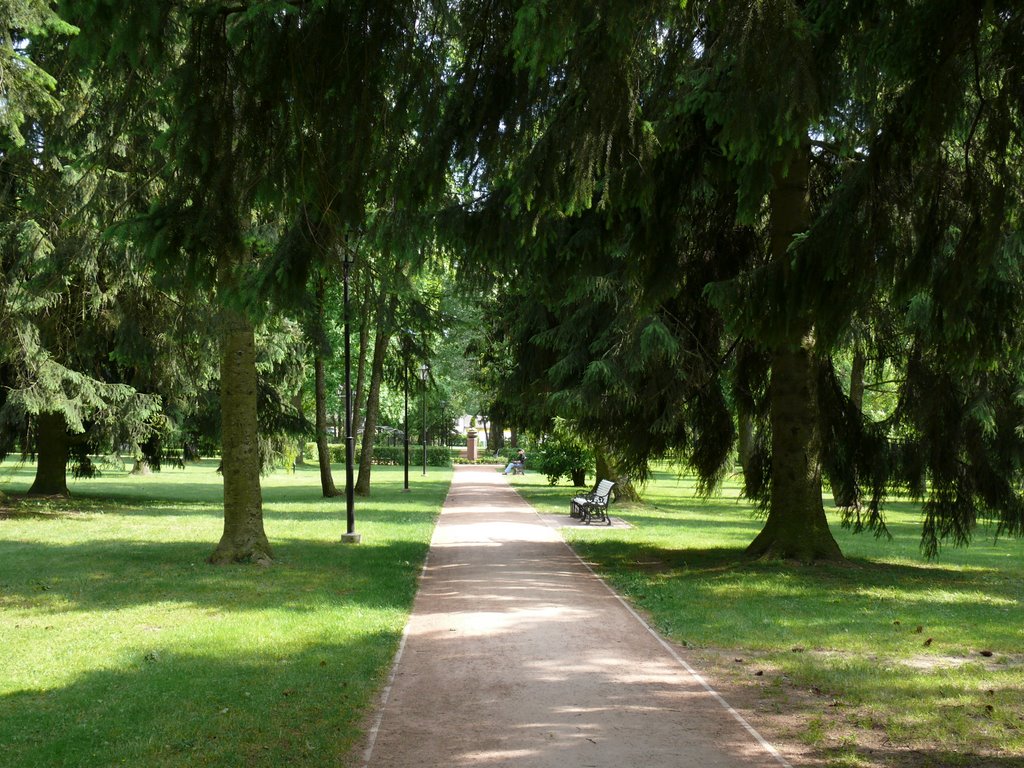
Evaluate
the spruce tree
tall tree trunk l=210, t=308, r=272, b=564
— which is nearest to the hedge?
tall tree trunk l=210, t=308, r=272, b=564

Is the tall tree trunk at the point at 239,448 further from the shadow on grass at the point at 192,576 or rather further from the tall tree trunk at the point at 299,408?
the tall tree trunk at the point at 299,408

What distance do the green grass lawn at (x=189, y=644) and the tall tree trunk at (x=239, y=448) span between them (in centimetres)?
52

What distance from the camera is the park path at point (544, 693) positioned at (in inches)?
214

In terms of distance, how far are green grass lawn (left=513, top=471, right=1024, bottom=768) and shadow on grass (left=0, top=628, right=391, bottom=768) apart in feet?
9.69

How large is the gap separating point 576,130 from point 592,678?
410 cm

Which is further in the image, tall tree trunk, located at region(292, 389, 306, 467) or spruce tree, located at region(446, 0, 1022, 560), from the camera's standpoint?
tall tree trunk, located at region(292, 389, 306, 467)

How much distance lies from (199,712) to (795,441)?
10073 millimetres

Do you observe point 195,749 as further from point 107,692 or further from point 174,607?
point 174,607

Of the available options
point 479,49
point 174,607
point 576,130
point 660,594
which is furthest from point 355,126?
point 660,594

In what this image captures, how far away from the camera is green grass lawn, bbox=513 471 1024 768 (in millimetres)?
5984

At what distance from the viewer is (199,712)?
6.23m

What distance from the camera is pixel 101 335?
22688 millimetres

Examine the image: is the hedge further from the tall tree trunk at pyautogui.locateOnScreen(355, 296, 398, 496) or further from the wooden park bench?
the wooden park bench

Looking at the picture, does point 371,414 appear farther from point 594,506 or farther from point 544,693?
point 544,693
